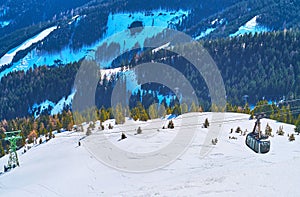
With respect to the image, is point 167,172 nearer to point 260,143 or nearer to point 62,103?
point 260,143

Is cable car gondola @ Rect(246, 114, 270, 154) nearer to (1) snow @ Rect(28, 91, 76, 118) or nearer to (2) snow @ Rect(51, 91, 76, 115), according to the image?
(2) snow @ Rect(51, 91, 76, 115)

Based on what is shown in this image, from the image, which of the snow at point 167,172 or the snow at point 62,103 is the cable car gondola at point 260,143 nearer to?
the snow at point 167,172

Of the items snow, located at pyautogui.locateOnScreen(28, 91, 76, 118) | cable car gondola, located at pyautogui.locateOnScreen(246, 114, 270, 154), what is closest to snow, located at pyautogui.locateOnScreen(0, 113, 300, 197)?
cable car gondola, located at pyautogui.locateOnScreen(246, 114, 270, 154)

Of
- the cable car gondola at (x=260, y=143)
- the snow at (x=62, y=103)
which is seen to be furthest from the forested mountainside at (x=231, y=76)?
the cable car gondola at (x=260, y=143)

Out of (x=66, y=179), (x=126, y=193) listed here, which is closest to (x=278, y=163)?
(x=126, y=193)

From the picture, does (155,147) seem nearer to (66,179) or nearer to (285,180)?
(66,179)
